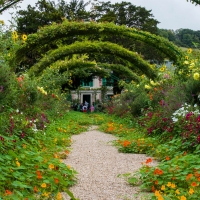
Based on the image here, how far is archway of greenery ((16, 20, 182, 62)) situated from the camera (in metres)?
11.0

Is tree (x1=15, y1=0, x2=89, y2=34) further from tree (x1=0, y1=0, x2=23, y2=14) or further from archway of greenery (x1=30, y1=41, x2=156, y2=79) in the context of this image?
tree (x1=0, y1=0, x2=23, y2=14)

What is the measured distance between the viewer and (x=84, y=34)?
11758 millimetres

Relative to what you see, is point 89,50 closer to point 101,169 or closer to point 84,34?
point 84,34

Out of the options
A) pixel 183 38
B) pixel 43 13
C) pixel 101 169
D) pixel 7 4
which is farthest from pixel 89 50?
pixel 183 38

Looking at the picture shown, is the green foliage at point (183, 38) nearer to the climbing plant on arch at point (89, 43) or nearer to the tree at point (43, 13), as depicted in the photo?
the tree at point (43, 13)

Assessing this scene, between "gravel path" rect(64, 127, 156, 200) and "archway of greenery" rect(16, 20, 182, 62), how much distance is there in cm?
503

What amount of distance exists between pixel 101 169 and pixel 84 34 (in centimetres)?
798

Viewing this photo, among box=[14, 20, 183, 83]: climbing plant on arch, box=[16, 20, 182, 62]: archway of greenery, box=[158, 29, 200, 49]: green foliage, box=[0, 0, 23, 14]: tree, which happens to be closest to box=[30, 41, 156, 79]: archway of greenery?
box=[14, 20, 183, 83]: climbing plant on arch

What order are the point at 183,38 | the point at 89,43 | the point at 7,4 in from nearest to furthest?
the point at 7,4
the point at 89,43
the point at 183,38

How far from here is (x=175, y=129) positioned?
20.8 feet

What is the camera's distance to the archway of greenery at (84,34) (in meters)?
11.0

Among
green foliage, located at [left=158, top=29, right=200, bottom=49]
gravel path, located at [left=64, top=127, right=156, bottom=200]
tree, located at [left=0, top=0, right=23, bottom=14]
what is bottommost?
gravel path, located at [left=64, top=127, right=156, bottom=200]

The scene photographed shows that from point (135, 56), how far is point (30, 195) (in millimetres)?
11713

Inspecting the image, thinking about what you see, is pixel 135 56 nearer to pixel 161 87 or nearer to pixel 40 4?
pixel 161 87
